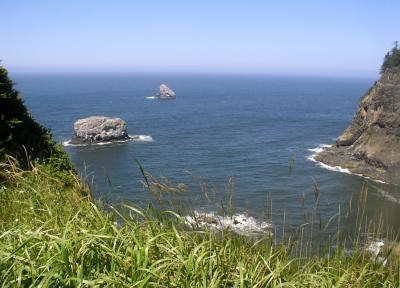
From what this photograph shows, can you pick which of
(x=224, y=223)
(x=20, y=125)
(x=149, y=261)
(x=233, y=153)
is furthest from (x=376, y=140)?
(x=149, y=261)

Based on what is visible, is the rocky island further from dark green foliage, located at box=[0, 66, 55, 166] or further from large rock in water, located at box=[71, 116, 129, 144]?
dark green foliage, located at box=[0, 66, 55, 166]

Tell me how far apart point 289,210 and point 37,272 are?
3562 centimetres

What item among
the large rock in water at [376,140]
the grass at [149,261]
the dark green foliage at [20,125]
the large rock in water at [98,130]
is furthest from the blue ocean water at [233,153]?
the grass at [149,261]

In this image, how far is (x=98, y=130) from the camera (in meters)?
74.9

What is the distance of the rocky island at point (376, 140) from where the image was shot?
55469mm

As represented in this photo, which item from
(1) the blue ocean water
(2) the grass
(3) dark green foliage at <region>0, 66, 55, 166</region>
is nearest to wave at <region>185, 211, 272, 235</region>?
(2) the grass

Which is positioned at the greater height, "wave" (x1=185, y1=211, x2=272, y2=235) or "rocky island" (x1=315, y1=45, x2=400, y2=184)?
"wave" (x1=185, y1=211, x2=272, y2=235)

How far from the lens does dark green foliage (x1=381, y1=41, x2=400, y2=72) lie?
Result: 81.5 metres

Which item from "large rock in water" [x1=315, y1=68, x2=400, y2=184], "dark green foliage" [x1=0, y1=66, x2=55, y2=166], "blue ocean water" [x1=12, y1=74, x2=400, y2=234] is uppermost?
"dark green foliage" [x1=0, y1=66, x2=55, y2=166]

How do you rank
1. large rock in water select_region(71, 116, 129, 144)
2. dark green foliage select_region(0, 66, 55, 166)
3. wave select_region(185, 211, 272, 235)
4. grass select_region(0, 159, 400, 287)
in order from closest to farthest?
grass select_region(0, 159, 400, 287) → wave select_region(185, 211, 272, 235) → dark green foliage select_region(0, 66, 55, 166) → large rock in water select_region(71, 116, 129, 144)

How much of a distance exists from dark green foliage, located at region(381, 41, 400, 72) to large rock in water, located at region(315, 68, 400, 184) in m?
16.4

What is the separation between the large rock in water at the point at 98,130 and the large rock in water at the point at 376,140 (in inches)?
1367

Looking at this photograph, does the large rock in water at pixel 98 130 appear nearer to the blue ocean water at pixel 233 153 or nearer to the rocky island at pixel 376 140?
the blue ocean water at pixel 233 153

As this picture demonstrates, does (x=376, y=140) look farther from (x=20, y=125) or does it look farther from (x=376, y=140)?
(x=20, y=125)
